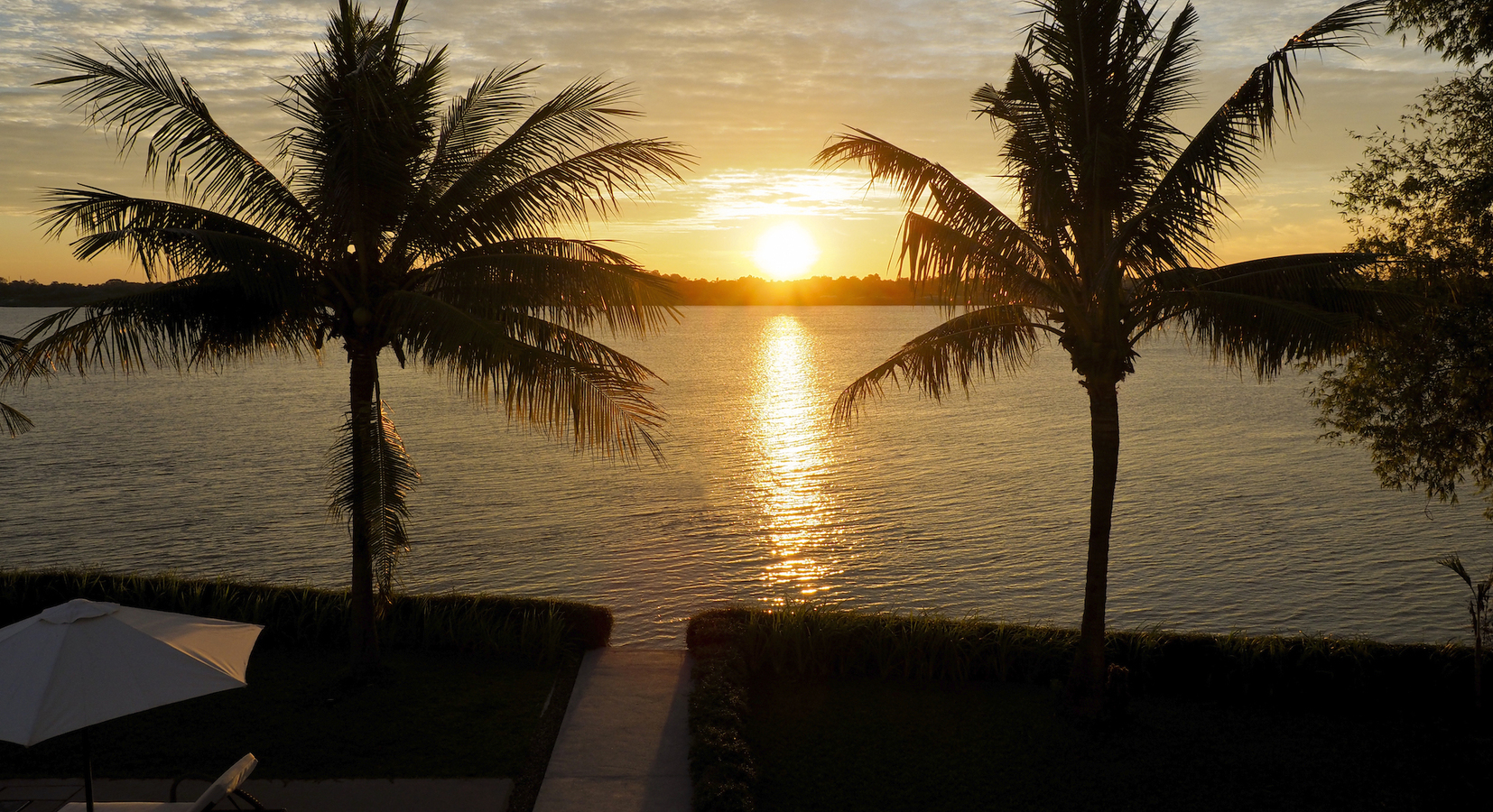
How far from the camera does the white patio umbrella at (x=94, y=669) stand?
625cm

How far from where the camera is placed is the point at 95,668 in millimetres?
6574

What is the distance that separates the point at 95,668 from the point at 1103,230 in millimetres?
9908

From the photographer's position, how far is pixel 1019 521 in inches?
1119

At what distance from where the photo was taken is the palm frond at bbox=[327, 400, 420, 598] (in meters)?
10.3

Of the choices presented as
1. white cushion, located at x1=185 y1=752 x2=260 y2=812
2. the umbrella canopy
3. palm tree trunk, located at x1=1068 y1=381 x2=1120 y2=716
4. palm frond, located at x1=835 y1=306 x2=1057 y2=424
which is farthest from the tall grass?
the umbrella canopy

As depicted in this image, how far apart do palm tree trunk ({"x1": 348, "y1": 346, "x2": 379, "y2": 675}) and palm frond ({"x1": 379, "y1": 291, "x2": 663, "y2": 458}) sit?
1.24m

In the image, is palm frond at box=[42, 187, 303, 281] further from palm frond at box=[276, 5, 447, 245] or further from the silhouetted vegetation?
the silhouetted vegetation

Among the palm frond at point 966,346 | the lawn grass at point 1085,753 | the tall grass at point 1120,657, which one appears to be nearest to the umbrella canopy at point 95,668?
the lawn grass at point 1085,753

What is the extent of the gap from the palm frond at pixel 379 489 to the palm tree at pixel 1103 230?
5766 millimetres

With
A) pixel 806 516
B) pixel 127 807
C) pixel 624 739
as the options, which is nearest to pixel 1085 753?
pixel 624 739

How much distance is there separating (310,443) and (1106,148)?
41.1 m

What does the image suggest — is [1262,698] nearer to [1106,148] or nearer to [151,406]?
[1106,148]

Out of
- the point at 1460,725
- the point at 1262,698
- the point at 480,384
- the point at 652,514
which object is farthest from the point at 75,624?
the point at 652,514

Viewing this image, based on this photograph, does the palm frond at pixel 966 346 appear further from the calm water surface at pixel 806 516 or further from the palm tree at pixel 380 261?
the calm water surface at pixel 806 516
